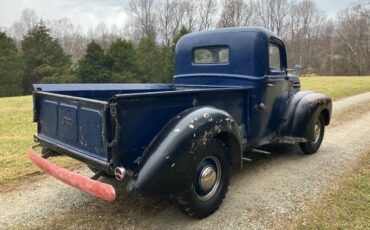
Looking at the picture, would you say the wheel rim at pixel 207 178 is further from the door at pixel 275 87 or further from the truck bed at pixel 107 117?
the door at pixel 275 87

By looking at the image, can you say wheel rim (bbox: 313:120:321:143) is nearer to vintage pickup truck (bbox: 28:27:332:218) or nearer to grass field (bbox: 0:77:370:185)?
vintage pickup truck (bbox: 28:27:332:218)

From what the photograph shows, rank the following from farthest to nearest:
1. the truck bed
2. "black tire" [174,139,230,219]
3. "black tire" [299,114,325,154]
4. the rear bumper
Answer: "black tire" [299,114,325,154]
"black tire" [174,139,230,219]
the truck bed
the rear bumper

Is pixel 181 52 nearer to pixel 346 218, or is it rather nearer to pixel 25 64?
pixel 346 218

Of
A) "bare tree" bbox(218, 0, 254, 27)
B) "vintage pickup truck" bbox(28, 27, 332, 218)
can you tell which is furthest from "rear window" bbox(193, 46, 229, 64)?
"bare tree" bbox(218, 0, 254, 27)

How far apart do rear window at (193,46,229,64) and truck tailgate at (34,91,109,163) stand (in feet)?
8.52

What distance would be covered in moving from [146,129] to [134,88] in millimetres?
2046

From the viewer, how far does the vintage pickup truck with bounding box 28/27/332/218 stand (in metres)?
3.34

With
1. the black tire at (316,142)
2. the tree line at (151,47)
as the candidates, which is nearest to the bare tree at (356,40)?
the tree line at (151,47)

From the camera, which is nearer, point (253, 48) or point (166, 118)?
point (166, 118)

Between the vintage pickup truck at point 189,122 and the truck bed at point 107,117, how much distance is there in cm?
1

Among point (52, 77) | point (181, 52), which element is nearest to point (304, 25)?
point (52, 77)

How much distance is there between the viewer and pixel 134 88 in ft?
17.9

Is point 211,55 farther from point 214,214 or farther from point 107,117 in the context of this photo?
point 107,117

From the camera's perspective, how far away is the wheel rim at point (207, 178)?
3855 mm
